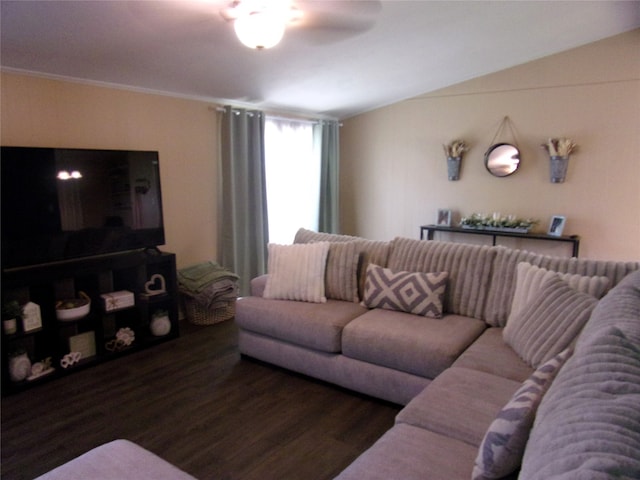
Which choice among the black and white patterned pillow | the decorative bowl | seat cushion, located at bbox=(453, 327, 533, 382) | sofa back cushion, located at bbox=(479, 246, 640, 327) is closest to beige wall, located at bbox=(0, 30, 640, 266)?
the decorative bowl

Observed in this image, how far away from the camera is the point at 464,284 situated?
2641 millimetres

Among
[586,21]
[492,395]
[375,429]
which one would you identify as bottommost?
[375,429]

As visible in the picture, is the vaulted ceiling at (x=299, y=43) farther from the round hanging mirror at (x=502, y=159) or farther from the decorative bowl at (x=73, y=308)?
the decorative bowl at (x=73, y=308)

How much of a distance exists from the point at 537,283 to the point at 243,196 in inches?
112

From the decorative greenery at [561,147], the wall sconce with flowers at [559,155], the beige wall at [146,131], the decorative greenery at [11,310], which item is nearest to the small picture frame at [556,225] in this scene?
the wall sconce with flowers at [559,155]

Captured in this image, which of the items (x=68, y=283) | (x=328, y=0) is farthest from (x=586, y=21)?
(x=68, y=283)

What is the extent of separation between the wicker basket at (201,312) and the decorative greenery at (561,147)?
3.50 meters

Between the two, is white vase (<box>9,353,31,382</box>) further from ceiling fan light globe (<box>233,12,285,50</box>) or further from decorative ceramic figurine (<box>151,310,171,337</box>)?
ceiling fan light globe (<box>233,12,285,50</box>)

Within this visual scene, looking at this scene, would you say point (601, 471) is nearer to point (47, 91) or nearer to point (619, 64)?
point (47, 91)

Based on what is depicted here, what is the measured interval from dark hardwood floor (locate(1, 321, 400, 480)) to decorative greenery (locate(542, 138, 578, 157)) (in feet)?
10.6

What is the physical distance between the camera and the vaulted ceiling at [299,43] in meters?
2.29

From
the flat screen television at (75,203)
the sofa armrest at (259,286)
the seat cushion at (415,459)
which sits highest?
→ the flat screen television at (75,203)

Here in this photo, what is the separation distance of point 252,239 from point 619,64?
3892 mm

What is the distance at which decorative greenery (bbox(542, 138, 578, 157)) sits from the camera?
13.7ft
